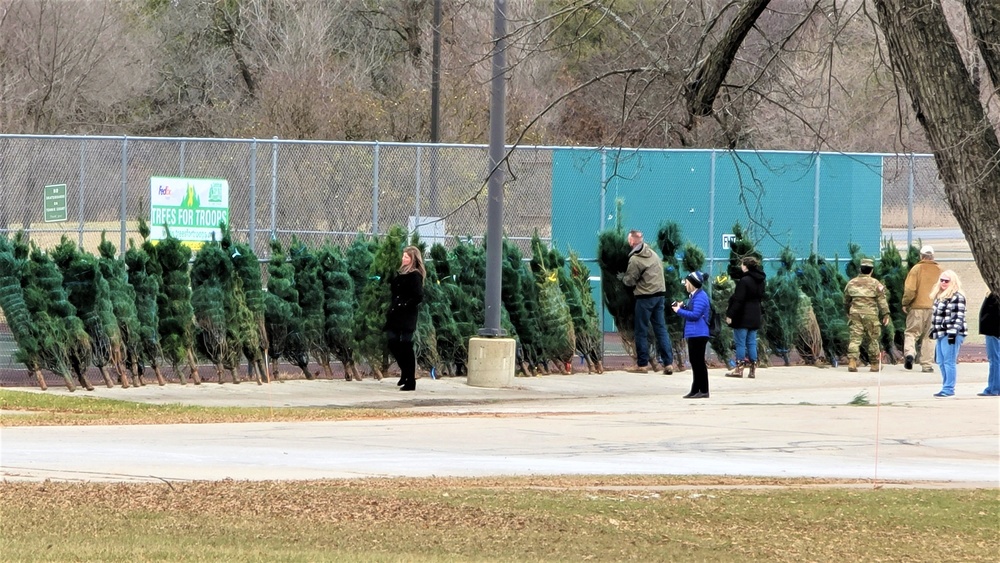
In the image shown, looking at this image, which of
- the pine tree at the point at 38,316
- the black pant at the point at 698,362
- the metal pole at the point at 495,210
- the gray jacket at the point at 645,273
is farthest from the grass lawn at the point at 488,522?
the gray jacket at the point at 645,273

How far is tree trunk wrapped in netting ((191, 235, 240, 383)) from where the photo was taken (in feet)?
55.2

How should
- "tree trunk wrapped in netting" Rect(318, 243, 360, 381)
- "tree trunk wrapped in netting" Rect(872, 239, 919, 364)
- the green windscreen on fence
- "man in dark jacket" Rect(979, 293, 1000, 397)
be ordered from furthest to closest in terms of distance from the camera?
the green windscreen on fence → "tree trunk wrapped in netting" Rect(872, 239, 919, 364) → "tree trunk wrapped in netting" Rect(318, 243, 360, 381) → "man in dark jacket" Rect(979, 293, 1000, 397)

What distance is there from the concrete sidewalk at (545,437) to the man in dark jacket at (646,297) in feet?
3.90

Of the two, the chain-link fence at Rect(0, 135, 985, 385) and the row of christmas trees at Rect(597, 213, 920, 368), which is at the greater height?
the chain-link fence at Rect(0, 135, 985, 385)

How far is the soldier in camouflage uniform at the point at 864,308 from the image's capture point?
19.5 meters

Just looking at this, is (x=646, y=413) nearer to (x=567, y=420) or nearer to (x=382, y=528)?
(x=567, y=420)

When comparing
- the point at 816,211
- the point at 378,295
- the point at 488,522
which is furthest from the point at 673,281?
the point at 488,522

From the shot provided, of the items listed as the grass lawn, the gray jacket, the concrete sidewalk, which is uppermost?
the gray jacket

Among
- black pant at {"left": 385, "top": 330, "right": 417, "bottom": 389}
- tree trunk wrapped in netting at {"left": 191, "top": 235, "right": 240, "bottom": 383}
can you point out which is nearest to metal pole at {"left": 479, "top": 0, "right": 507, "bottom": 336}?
black pant at {"left": 385, "top": 330, "right": 417, "bottom": 389}

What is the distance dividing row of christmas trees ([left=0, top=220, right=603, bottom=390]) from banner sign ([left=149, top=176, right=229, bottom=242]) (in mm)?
3311

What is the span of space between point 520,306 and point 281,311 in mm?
3321

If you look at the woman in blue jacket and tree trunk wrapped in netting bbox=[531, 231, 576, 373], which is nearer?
the woman in blue jacket

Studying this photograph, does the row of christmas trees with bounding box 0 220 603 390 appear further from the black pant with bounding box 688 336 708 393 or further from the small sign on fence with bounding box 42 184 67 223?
the small sign on fence with bounding box 42 184 67 223

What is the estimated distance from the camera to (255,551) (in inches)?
283
